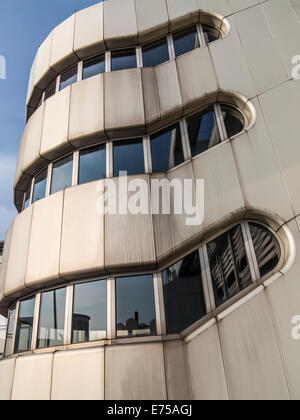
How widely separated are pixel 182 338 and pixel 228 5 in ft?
32.7

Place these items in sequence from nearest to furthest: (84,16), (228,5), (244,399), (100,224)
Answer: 1. (244,399)
2. (100,224)
3. (228,5)
4. (84,16)

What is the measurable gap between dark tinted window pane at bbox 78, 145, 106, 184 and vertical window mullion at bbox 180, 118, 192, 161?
2.22m

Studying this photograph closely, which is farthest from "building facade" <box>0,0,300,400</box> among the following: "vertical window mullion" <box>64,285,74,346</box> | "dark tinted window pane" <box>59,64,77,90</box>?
"dark tinted window pane" <box>59,64,77,90</box>

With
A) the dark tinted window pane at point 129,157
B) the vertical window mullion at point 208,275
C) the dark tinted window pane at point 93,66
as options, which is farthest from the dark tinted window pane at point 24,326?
the dark tinted window pane at point 93,66

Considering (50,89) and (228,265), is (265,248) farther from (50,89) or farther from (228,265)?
(50,89)

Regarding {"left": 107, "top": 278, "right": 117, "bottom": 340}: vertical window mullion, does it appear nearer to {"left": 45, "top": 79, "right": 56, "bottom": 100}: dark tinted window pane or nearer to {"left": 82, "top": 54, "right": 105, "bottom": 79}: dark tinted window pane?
{"left": 82, "top": 54, "right": 105, "bottom": 79}: dark tinted window pane

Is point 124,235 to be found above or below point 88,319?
above

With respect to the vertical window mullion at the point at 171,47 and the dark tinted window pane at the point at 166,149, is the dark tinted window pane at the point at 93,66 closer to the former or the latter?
the vertical window mullion at the point at 171,47

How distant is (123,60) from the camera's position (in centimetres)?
914

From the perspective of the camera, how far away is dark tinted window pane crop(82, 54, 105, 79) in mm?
9197
